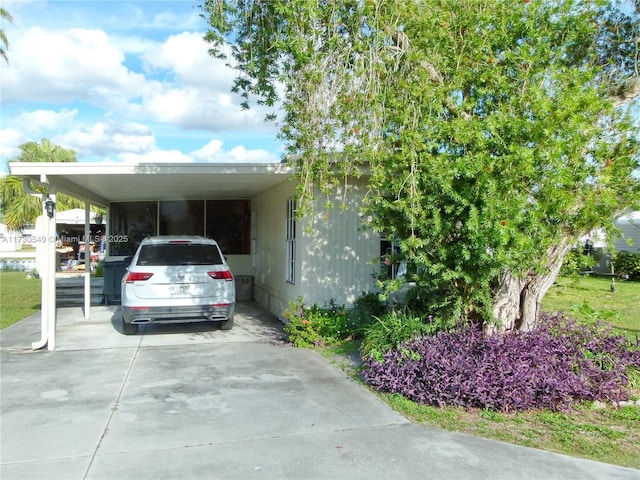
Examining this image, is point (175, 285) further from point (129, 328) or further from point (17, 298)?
point (17, 298)

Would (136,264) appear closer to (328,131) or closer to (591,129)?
(328,131)

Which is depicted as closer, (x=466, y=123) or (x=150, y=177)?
(x=466, y=123)

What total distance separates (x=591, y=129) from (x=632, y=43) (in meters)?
2.89

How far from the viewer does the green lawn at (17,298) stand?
11.2 metres

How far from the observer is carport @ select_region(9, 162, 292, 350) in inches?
307

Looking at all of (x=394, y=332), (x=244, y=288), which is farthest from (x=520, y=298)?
(x=244, y=288)

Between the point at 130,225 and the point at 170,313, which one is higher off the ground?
the point at 130,225

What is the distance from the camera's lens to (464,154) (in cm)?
569

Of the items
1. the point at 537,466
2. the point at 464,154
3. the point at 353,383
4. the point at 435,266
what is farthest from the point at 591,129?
the point at 353,383

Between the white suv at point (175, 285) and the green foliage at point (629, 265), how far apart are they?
1604 centimetres

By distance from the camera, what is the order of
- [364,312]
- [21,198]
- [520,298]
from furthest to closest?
[21,198] < [364,312] < [520,298]

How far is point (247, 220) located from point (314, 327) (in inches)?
269

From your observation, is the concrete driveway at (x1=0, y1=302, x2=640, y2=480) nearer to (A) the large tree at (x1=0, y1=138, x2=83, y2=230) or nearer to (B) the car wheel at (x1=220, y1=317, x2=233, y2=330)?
(B) the car wheel at (x1=220, y1=317, x2=233, y2=330)

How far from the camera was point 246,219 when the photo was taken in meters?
14.6
